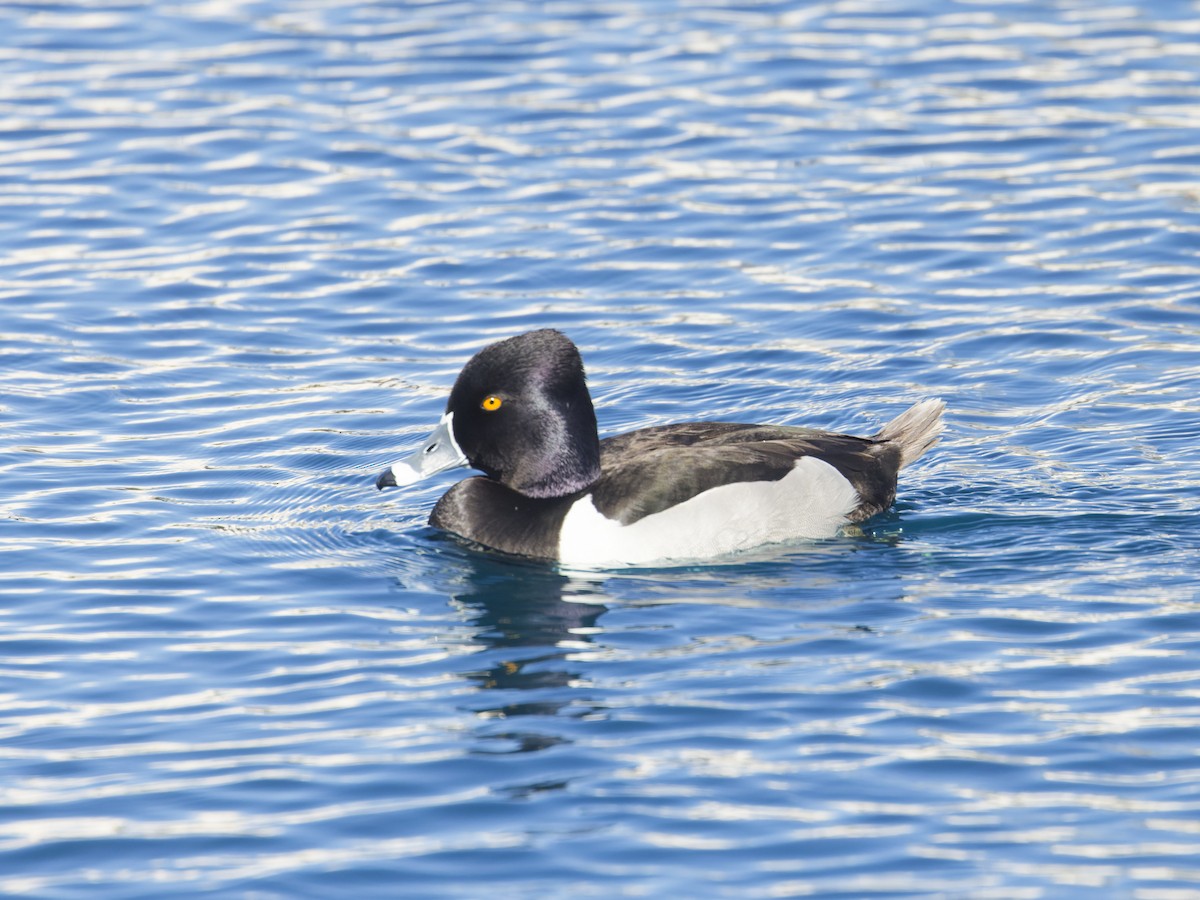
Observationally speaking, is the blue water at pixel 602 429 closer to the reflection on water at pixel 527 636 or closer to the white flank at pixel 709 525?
the reflection on water at pixel 527 636

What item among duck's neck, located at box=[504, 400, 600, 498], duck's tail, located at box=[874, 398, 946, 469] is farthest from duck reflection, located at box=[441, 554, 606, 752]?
duck's tail, located at box=[874, 398, 946, 469]

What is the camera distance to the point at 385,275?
13992 mm

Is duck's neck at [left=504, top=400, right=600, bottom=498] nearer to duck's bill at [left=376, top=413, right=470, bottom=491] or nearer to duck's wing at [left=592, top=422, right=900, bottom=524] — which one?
duck's wing at [left=592, top=422, right=900, bottom=524]

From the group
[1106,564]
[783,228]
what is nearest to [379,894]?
[1106,564]

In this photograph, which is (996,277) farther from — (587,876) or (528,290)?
(587,876)

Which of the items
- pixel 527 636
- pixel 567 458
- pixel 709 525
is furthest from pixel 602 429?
pixel 527 636

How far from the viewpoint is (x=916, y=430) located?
10.3m

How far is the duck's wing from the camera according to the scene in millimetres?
9422

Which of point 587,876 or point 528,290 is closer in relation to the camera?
point 587,876

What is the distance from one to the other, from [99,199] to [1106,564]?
9.52 m

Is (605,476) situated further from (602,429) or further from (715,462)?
(602,429)

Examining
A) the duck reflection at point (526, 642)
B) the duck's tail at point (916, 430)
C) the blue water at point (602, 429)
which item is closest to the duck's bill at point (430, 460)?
the blue water at point (602, 429)

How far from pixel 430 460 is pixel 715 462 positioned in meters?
1.53

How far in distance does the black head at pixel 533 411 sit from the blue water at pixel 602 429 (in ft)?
2.02
